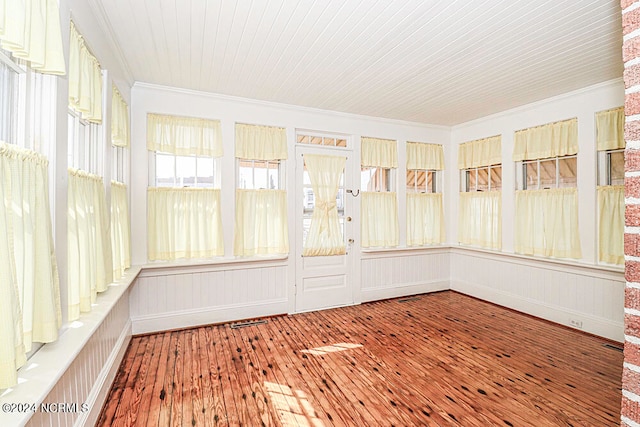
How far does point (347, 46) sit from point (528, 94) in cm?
259

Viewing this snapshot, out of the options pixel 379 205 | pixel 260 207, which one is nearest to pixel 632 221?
pixel 260 207

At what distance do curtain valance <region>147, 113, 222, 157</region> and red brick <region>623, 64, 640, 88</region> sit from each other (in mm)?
3573

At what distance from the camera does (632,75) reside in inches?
49.8

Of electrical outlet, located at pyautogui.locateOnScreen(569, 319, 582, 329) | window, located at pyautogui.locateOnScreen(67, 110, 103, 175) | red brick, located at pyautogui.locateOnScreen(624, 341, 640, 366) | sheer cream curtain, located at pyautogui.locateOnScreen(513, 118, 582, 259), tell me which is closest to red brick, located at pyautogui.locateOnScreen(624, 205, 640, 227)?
red brick, located at pyautogui.locateOnScreen(624, 341, 640, 366)

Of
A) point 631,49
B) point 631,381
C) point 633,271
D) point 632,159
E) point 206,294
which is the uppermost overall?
point 631,49

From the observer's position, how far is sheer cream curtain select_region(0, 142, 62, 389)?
3.47 feet

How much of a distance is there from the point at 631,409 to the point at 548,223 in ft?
10.6

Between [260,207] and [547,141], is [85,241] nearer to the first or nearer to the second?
[260,207]

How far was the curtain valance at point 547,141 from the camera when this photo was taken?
3723mm

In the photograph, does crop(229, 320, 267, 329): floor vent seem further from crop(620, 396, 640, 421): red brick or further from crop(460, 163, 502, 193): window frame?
crop(460, 163, 502, 193): window frame

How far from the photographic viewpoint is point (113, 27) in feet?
7.70

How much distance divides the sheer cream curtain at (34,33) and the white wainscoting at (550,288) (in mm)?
4944

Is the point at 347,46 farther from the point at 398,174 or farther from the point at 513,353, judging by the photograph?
the point at 513,353

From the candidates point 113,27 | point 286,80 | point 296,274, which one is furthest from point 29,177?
point 296,274
